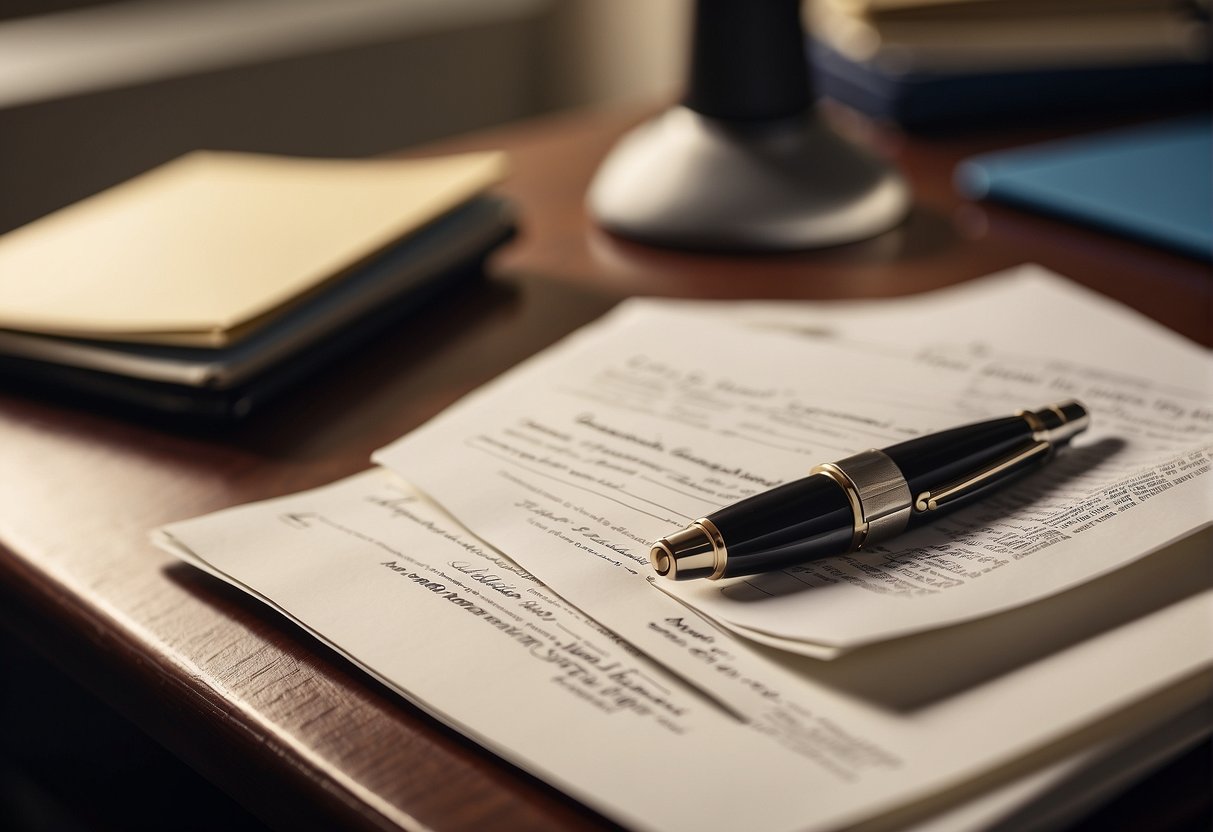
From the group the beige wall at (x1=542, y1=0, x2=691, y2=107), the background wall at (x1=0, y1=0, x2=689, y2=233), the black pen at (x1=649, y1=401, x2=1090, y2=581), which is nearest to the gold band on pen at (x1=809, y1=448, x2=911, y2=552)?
the black pen at (x1=649, y1=401, x2=1090, y2=581)

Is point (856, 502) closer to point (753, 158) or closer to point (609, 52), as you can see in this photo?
point (753, 158)

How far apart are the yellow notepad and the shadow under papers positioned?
35 cm

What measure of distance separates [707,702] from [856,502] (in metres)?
0.10

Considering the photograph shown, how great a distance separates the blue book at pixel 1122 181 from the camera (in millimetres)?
728

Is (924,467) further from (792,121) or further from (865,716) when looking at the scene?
(792,121)

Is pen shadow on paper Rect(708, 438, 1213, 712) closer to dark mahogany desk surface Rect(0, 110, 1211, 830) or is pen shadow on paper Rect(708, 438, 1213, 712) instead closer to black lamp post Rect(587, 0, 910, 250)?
dark mahogany desk surface Rect(0, 110, 1211, 830)

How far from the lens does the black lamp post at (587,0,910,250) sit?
2.38 ft

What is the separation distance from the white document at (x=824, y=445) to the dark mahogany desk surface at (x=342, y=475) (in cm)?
5

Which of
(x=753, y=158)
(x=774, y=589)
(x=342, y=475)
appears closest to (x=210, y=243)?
(x=342, y=475)

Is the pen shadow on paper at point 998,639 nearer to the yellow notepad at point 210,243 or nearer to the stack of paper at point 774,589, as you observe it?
the stack of paper at point 774,589

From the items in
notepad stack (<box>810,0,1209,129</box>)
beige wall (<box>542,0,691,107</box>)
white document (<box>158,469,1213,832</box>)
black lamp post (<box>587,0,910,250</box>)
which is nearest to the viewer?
white document (<box>158,469,1213,832</box>)

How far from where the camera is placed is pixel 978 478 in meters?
0.42

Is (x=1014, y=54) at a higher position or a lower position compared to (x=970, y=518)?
higher

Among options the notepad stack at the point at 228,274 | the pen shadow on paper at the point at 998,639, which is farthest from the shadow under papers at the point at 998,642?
the notepad stack at the point at 228,274
